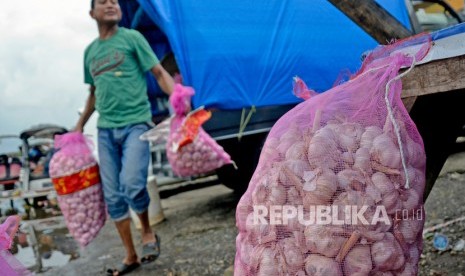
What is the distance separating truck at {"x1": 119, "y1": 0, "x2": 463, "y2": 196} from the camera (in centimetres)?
358

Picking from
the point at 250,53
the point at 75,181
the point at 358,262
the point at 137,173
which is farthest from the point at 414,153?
the point at 250,53

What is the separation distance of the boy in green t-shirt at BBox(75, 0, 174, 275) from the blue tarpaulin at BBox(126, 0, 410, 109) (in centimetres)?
73

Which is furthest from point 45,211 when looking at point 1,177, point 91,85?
point 91,85

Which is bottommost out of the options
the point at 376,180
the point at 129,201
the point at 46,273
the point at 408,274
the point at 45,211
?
the point at 45,211

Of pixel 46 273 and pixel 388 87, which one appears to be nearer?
pixel 388 87

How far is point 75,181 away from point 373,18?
2094 mm

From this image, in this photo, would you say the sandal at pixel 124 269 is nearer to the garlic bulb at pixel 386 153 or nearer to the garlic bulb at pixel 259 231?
the garlic bulb at pixel 259 231

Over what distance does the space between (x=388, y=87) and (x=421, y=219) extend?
33cm

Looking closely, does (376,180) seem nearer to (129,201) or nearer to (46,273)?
(129,201)

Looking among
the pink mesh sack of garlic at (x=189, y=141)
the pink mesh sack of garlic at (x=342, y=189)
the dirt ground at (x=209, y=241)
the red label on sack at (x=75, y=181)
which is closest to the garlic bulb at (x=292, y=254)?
the pink mesh sack of garlic at (x=342, y=189)

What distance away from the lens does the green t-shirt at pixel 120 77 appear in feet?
9.15

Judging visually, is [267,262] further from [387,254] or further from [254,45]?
[254,45]

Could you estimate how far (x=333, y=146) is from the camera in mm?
1017

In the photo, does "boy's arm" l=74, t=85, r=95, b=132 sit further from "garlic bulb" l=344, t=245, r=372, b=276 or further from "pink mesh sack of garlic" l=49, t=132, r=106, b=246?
"garlic bulb" l=344, t=245, r=372, b=276
